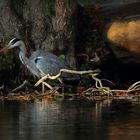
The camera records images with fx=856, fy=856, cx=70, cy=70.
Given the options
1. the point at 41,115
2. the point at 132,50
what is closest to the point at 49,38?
the point at 132,50

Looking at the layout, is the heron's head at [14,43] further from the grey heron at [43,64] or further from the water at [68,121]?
the water at [68,121]

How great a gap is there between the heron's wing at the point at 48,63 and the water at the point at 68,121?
253 centimetres

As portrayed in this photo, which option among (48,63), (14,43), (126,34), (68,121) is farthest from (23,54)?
(68,121)

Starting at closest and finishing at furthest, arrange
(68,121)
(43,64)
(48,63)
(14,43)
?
(68,121) → (48,63) → (43,64) → (14,43)

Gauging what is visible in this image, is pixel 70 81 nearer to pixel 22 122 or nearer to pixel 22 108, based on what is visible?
pixel 22 108

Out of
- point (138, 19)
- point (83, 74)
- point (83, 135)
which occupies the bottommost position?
point (83, 135)

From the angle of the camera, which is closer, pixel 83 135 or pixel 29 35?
pixel 83 135

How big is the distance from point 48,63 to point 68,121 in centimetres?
658

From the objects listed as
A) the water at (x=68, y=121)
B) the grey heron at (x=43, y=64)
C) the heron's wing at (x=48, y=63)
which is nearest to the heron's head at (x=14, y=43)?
the grey heron at (x=43, y=64)

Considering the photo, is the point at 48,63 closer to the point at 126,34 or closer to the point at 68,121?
the point at 126,34

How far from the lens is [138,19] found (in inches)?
875

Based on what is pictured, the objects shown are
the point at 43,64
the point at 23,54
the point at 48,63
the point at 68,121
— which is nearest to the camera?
the point at 68,121

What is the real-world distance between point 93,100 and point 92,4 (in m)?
6.28

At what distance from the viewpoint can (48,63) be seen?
21.8 metres
